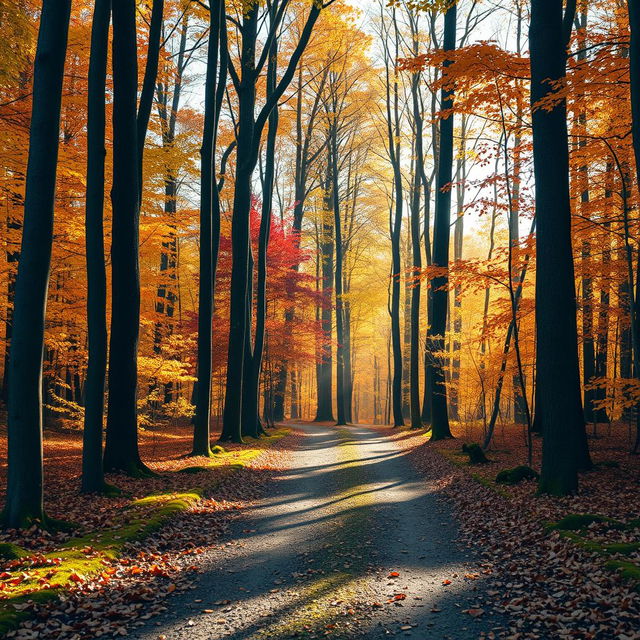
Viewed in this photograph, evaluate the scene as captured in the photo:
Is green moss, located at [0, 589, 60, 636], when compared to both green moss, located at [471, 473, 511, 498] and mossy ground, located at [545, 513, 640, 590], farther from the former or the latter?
green moss, located at [471, 473, 511, 498]

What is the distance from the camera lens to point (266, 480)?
33.5 feet

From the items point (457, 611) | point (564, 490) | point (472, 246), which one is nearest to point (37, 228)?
point (457, 611)

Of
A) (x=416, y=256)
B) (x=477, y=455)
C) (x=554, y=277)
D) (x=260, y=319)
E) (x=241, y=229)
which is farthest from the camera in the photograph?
(x=416, y=256)

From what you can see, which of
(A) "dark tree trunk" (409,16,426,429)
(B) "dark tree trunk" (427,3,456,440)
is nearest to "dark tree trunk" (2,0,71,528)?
(B) "dark tree trunk" (427,3,456,440)

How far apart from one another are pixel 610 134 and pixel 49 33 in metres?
10.2

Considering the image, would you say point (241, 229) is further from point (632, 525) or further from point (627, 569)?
point (627, 569)

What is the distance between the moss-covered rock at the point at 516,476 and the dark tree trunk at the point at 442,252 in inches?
221

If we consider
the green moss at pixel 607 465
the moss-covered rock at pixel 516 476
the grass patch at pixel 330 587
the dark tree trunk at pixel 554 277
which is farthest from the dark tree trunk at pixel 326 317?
the grass patch at pixel 330 587

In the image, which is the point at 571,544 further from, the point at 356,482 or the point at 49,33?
the point at 49,33

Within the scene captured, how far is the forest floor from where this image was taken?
396 cm

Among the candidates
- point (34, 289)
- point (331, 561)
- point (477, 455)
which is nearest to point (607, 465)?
point (477, 455)

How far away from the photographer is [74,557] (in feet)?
16.3

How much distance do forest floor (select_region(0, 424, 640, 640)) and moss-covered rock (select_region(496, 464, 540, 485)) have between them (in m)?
0.29

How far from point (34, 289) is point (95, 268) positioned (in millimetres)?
1962
